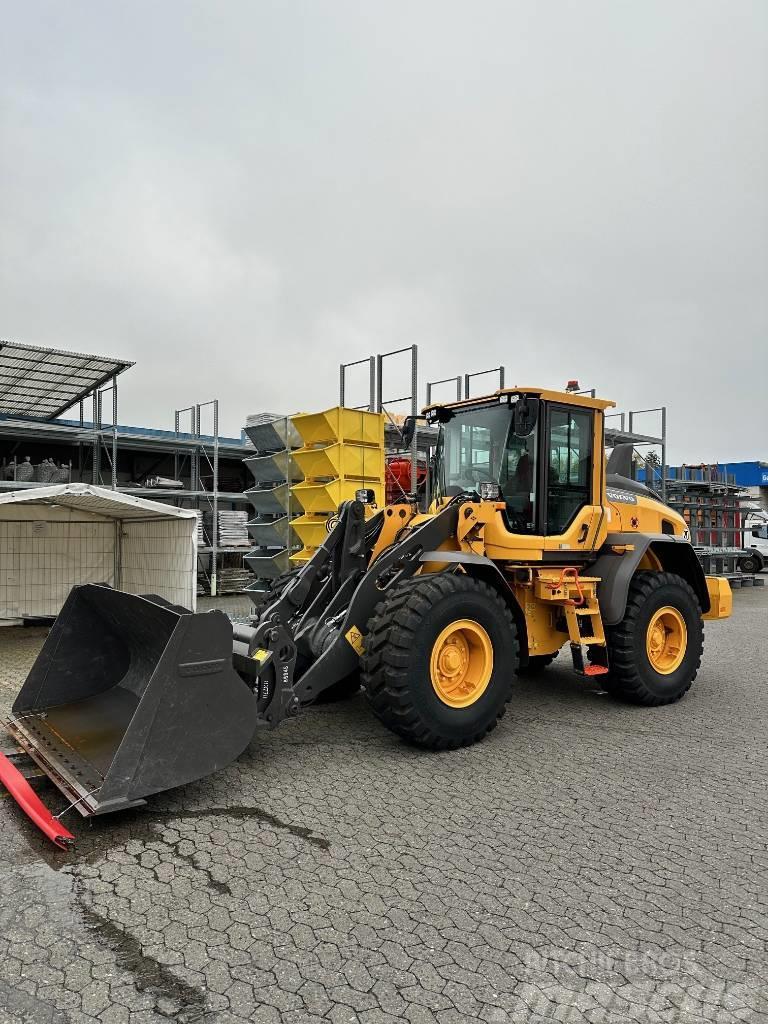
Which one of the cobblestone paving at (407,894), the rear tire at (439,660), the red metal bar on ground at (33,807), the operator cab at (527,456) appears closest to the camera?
the cobblestone paving at (407,894)

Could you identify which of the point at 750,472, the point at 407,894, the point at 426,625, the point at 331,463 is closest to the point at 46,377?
the point at 331,463

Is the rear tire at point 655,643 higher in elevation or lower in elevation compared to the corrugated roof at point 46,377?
lower

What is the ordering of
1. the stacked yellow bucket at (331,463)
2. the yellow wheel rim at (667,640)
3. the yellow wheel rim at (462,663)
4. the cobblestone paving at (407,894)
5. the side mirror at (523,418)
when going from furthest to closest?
the stacked yellow bucket at (331,463) < the yellow wheel rim at (667,640) < the side mirror at (523,418) < the yellow wheel rim at (462,663) < the cobblestone paving at (407,894)

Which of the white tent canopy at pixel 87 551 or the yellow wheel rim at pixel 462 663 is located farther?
the white tent canopy at pixel 87 551

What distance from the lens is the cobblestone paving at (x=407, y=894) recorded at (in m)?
2.57

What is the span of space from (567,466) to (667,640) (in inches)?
84.0

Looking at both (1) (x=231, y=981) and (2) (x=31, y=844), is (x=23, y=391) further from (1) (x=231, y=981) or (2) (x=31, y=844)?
(1) (x=231, y=981)

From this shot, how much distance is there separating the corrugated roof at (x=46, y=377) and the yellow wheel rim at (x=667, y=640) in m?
10.5

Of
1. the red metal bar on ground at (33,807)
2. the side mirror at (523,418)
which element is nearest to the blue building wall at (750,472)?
the side mirror at (523,418)

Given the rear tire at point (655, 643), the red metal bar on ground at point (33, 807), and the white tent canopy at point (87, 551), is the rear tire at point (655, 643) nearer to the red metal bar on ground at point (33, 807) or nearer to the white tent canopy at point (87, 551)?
the red metal bar on ground at point (33, 807)

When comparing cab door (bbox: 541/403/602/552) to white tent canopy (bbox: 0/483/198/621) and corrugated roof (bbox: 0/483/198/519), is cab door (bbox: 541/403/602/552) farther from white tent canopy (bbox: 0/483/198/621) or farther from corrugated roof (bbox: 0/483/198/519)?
white tent canopy (bbox: 0/483/198/621)

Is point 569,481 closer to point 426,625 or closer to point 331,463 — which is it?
point 426,625

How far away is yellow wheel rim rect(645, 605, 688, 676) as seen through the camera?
6.82m

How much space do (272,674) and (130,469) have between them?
579 inches
